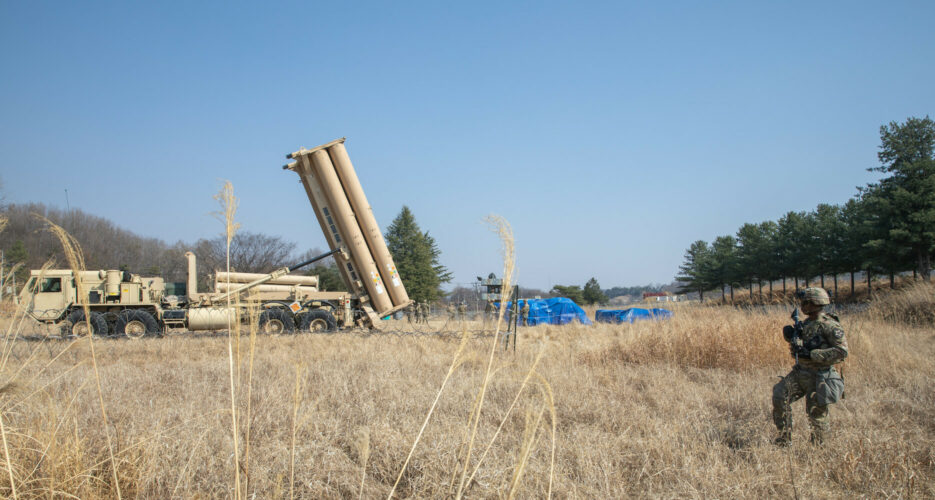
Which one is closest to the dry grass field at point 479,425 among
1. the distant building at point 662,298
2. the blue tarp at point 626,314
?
the distant building at point 662,298

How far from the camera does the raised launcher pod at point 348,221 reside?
1366 centimetres

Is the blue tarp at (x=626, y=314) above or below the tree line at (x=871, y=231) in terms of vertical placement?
below

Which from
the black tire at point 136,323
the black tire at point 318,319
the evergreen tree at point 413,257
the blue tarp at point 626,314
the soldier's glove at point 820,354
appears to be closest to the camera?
the soldier's glove at point 820,354

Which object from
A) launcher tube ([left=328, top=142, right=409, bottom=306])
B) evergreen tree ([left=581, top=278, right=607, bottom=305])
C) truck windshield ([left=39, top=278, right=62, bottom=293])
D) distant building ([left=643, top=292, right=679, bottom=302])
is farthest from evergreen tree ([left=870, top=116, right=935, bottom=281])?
truck windshield ([left=39, top=278, right=62, bottom=293])

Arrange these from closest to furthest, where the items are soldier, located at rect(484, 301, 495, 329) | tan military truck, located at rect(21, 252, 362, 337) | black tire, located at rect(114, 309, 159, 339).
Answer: soldier, located at rect(484, 301, 495, 329) → black tire, located at rect(114, 309, 159, 339) → tan military truck, located at rect(21, 252, 362, 337)

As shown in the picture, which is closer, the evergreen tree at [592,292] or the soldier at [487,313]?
the soldier at [487,313]

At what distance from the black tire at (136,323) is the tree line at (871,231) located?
2798 centimetres

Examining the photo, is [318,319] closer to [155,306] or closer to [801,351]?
[155,306]

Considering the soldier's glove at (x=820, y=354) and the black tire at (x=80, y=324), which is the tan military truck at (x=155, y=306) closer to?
the black tire at (x=80, y=324)

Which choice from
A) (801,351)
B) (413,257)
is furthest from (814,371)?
(413,257)

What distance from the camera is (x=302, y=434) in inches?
174

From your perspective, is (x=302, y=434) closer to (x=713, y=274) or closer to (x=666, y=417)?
(x=666, y=417)

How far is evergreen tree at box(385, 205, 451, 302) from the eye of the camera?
127 ft

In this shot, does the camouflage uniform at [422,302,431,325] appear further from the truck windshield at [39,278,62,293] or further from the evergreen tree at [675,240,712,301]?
the evergreen tree at [675,240,712,301]
